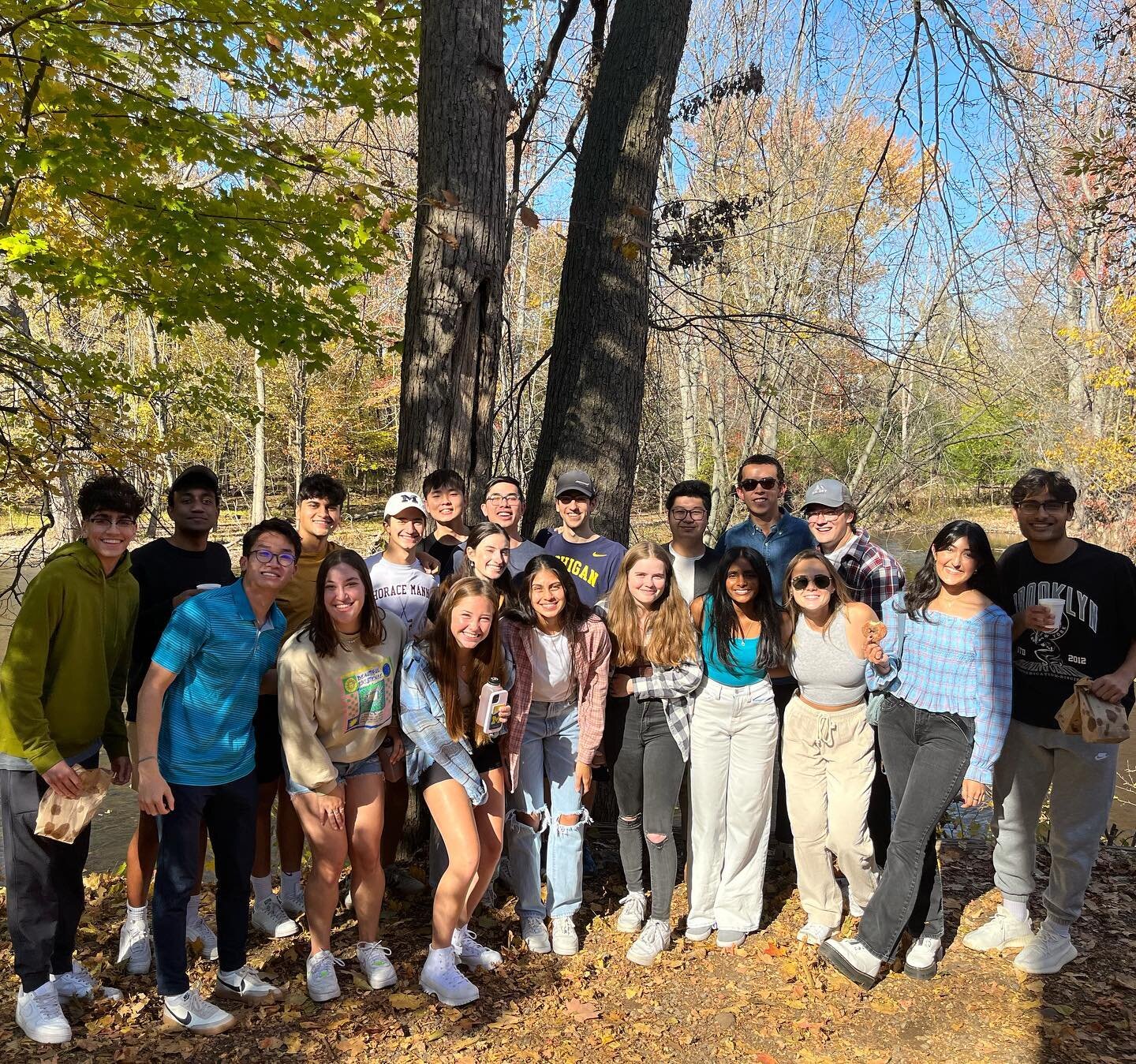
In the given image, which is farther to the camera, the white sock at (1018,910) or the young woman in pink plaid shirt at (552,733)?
the white sock at (1018,910)

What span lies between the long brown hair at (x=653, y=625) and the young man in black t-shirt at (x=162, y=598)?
6.08 feet

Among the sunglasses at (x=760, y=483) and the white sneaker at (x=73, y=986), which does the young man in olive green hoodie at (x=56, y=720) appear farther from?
the sunglasses at (x=760, y=483)

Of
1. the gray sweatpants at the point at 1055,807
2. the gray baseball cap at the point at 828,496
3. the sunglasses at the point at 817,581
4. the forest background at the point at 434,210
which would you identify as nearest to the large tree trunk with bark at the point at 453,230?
the forest background at the point at 434,210

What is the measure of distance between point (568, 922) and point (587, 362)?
326 centimetres

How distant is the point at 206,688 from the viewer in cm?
328

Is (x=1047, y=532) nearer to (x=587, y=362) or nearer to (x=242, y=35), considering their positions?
(x=587, y=362)

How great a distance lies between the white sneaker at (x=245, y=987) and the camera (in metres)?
3.48

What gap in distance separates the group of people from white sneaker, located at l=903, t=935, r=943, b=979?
13mm

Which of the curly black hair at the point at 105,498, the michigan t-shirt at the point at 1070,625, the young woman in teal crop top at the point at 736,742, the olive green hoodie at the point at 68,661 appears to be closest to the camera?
the olive green hoodie at the point at 68,661

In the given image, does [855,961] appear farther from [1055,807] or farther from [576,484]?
[576,484]

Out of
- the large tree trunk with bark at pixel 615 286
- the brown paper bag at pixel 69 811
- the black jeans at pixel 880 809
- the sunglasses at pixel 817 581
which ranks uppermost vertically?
the large tree trunk with bark at pixel 615 286

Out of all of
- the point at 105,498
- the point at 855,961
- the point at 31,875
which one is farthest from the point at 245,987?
the point at 855,961

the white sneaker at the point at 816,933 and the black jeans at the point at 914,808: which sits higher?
the black jeans at the point at 914,808

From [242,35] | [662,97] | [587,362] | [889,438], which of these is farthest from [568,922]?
[889,438]
